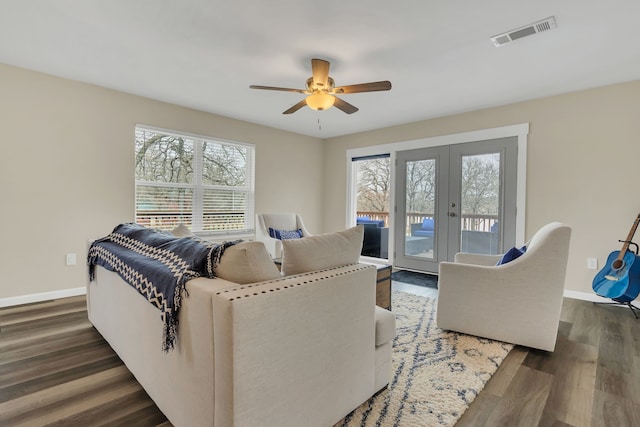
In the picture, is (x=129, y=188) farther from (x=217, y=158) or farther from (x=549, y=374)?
(x=549, y=374)

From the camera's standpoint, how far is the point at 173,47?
2664 millimetres

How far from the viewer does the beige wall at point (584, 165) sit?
3.33m

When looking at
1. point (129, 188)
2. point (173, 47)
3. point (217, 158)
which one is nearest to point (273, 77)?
point (173, 47)

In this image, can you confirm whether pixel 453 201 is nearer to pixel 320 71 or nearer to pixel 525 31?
pixel 525 31

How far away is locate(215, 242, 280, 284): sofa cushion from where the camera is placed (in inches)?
51.2

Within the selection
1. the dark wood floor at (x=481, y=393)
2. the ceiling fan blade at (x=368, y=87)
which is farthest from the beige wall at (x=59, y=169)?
the ceiling fan blade at (x=368, y=87)

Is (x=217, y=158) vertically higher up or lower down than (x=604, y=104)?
lower down

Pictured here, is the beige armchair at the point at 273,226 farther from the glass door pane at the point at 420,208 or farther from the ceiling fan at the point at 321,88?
the ceiling fan at the point at 321,88

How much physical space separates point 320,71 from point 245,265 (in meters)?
2.14

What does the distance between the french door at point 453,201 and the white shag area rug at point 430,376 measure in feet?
6.72

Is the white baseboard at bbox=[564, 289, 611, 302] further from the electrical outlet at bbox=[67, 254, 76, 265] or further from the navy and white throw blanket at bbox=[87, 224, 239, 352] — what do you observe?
the electrical outlet at bbox=[67, 254, 76, 265]

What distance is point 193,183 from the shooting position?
447cm

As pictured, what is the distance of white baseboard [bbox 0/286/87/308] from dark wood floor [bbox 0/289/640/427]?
54cm

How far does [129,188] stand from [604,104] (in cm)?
548
